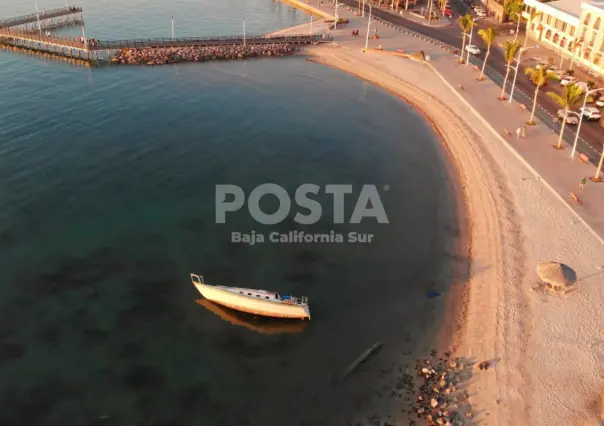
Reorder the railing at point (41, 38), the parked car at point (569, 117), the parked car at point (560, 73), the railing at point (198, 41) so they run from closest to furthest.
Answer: the parked car at point (569, 117)
the parked car at point (560, 73)
the railing at point (41, 38)
the railing at point (198, 41)

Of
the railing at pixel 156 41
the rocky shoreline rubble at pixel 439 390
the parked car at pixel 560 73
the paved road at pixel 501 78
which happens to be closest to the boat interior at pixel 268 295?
the rocky shoreline rubble at pixel 439 390

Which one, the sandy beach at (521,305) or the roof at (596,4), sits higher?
the roof at (596,4)

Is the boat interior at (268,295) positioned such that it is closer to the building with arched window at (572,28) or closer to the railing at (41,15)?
the building with arched window at (572,28)

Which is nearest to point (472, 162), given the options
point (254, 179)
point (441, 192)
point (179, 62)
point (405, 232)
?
point (441, 192)

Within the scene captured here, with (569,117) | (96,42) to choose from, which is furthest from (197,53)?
(569,117)

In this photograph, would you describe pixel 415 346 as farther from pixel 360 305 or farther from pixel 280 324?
pixel 280 324

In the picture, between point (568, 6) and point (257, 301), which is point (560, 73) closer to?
point (568, 6)

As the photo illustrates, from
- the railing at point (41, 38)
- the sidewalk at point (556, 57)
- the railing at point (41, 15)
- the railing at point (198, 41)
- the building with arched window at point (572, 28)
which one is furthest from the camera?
the railing at point (41, 15)

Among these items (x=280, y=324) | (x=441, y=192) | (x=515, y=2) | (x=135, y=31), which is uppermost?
(x=515, y=2)
